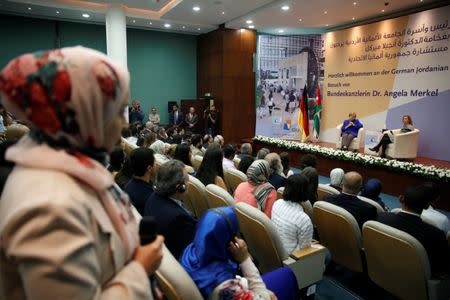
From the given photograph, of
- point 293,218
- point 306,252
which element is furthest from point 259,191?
point 306,252

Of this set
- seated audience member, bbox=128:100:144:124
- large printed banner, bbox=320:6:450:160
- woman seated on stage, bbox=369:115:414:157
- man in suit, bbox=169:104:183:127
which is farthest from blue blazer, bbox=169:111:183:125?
woman seated on stage, bbox=369:115:414:157

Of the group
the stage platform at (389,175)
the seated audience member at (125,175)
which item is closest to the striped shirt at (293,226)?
the seated audience member at (125,175)

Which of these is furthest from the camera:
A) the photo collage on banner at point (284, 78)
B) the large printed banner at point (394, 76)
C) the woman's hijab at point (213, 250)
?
the photo collage on banner at point (284, 78)

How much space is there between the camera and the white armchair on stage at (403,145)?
22.1ft

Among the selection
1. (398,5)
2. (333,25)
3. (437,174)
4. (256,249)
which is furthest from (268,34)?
(256,249)

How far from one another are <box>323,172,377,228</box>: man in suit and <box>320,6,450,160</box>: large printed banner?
592 cm

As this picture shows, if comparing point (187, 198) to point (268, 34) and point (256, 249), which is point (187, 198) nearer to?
point (256, 249)

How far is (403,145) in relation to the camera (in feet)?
22.2

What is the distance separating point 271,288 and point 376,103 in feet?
27.5

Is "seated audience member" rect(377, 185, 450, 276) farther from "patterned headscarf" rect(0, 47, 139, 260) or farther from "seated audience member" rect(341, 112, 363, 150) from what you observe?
"seated audience member" rect(341, 112, 363, 150)

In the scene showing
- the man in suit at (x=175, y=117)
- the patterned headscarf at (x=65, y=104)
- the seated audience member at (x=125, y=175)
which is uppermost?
the patterned headscarf at (x=65, y=104)

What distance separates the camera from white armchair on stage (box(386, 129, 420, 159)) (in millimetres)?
6730

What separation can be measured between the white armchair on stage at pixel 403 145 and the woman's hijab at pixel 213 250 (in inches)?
262

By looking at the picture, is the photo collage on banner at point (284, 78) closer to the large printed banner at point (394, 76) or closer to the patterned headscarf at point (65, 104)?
the large printed banner at point (394, 76)
